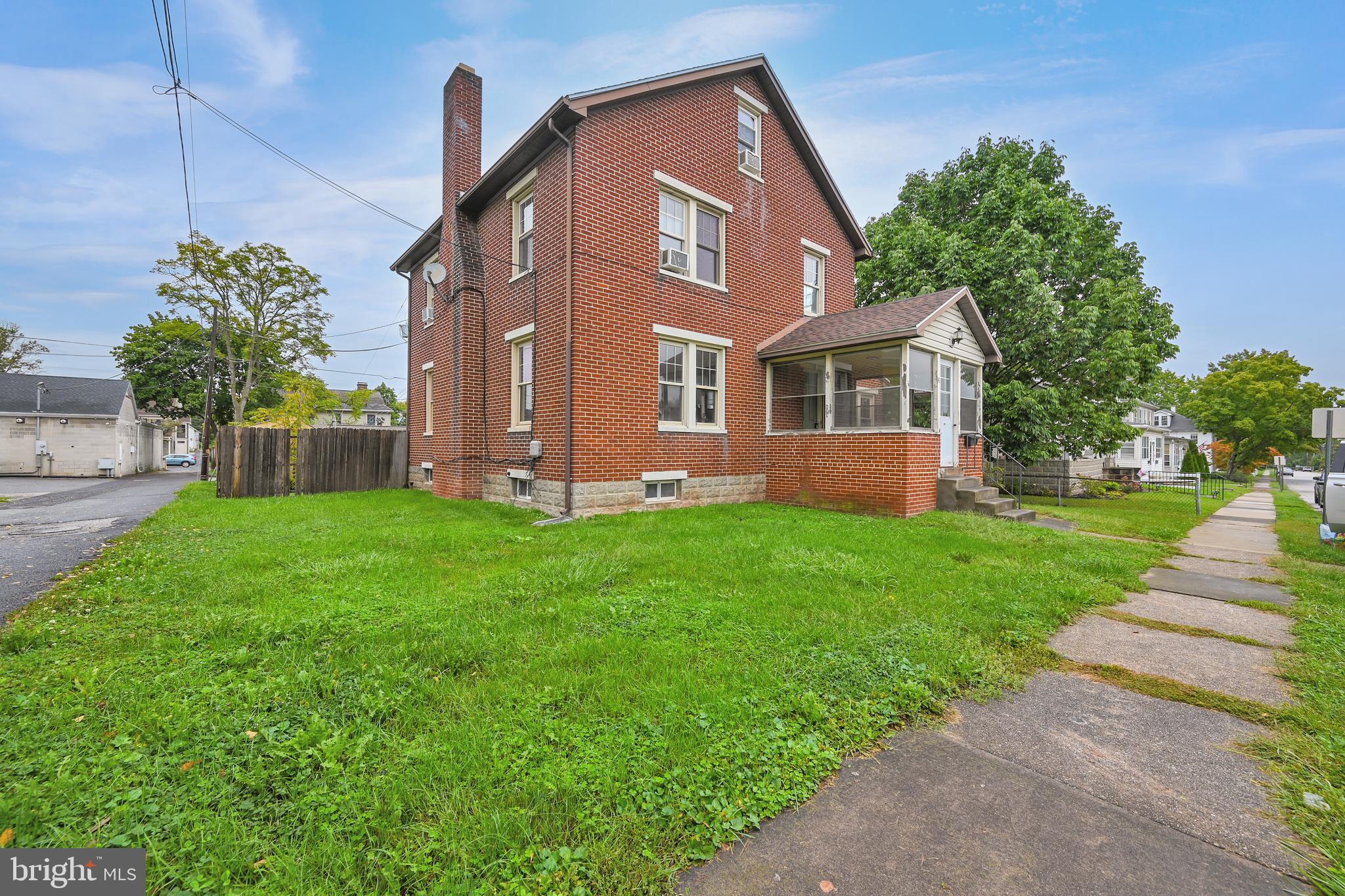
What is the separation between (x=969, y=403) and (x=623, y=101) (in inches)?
374

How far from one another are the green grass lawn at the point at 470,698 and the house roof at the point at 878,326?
198 inches

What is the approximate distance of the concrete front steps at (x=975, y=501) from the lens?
9.70 meters

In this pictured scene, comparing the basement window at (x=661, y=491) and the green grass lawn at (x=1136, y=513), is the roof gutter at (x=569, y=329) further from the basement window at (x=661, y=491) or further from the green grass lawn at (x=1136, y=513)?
the green grass lawn at (x=1136, y=513)

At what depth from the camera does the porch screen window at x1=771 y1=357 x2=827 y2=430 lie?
38.0 ft

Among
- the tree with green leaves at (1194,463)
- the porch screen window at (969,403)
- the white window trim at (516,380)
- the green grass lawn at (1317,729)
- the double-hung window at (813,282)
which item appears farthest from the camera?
the tree with green leaves at (1194,463)

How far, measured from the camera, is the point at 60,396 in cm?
2819

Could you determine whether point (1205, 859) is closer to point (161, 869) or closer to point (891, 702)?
point (891, 702)

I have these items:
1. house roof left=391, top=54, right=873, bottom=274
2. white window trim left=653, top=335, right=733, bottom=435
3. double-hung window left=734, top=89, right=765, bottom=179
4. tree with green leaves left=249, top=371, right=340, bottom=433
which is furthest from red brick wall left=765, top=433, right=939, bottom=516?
tree with green leaves left=249, top=371, right=340, bottom=433

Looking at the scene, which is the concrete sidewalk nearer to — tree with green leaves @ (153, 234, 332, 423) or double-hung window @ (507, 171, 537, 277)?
double-hung window @ (507, 171, 537, 277)

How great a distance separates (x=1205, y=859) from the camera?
1.84 metres

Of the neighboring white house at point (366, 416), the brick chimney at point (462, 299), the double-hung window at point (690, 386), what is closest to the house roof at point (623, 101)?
the brick chimney at point (462, 299)

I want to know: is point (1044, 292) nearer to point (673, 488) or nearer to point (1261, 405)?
point (673, 488)

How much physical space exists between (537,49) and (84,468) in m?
34.3

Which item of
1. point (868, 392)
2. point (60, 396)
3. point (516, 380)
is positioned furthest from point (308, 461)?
point (60, 396)
